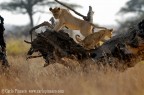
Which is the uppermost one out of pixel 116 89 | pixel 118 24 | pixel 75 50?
pixel 118 24

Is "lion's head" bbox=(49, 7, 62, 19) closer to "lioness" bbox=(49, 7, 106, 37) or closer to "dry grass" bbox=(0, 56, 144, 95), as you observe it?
"lioness" bbox=(49, 7, 106, 37)

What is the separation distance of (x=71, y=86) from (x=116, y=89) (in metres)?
Answer: 0.73

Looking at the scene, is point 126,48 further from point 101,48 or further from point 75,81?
point 75,81

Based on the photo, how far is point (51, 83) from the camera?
303 inches

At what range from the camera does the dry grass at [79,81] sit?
6.69 meters

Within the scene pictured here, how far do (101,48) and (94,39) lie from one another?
0.21 metres

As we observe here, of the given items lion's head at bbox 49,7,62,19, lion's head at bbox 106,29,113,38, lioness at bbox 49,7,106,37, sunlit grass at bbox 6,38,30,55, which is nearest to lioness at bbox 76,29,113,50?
lion's head at bbox 106,29,113,38

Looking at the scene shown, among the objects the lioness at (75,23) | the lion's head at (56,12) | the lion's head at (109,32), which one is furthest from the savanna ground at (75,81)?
the lion's head at (56,12)

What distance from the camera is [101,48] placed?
8594 millimetres

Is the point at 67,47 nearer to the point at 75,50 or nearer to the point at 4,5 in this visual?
the point at 75,50

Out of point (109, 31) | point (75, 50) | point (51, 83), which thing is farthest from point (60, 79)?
point (109, 31)

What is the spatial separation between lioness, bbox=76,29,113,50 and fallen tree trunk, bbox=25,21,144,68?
13 cm

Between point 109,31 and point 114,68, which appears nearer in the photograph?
point 114,68

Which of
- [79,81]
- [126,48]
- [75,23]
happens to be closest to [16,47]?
[75,23]
